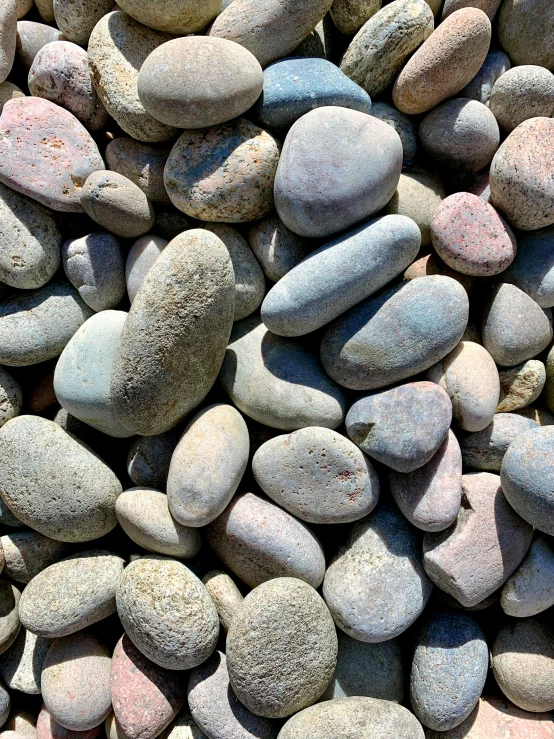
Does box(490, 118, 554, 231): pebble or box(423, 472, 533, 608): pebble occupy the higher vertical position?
box(490, 118, 554, 231): pebble

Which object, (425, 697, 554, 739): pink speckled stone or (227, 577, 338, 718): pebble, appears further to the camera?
(425, 697, 554, 739): pink speckled stone

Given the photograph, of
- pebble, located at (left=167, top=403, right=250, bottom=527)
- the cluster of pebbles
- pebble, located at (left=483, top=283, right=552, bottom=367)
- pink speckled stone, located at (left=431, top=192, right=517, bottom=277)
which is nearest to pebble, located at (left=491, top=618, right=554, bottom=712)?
the cluster of pebbles

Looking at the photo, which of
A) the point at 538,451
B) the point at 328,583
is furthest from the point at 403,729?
the point at 538,451

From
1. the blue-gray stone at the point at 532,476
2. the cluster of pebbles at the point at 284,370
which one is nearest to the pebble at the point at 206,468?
the cluster of pebbles at the point at 284,370

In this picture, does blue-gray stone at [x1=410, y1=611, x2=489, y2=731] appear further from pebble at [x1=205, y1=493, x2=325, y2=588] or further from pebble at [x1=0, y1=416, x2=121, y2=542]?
pebble at [x1=0, y1=416, x2=121, y2=542]

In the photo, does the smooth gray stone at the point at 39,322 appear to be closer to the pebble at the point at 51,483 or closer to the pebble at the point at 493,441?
the pebble at the point at 51,483
